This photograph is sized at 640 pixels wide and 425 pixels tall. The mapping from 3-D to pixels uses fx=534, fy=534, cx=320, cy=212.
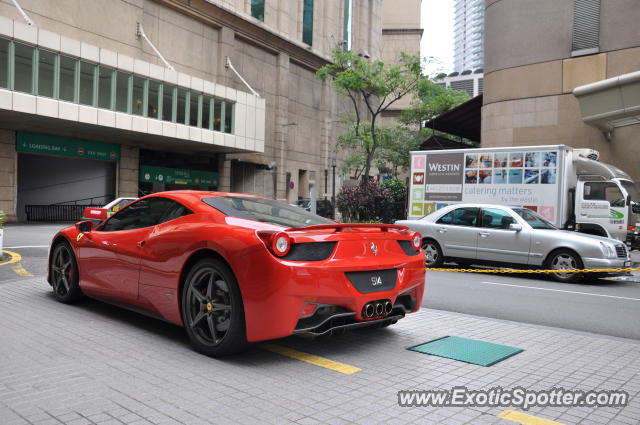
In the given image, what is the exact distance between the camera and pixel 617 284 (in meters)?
10.7

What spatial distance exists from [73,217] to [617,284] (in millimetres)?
32116

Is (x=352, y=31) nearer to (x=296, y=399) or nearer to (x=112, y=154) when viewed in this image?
(x=112, y=154)

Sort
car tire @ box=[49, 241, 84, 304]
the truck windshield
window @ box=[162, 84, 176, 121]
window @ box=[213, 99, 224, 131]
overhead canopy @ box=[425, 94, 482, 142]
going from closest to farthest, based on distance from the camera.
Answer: car tire @ box=[49, 241, 84, 304], the truck windshield, overhead canopy @ box=[425, 94, 482, 142], window @ box=[162, 84, 176, 121], window @ box=[213, 99, 224, 131]

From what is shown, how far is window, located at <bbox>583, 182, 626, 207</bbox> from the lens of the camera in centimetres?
1409

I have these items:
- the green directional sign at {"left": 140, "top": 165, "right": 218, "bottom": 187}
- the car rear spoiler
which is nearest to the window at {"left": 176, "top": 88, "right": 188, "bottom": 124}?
the green directional sign at {"left": 140, "top": 165, "right": 218, "bottom": 187}

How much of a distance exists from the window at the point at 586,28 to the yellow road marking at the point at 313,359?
24.9 meters

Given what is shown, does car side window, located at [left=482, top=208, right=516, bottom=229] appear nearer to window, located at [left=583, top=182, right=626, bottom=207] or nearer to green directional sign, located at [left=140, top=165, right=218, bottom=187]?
window, located at [left=583, top=182, right=626, bottom=207]

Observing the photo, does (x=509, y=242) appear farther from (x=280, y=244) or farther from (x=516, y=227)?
(x=280, y=244)

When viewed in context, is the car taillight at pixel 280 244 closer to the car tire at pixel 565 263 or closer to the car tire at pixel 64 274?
the car tire at pixel 64 274

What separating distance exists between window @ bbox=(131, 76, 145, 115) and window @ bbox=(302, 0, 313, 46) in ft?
75.8

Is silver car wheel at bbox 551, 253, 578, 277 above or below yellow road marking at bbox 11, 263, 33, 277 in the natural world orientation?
above

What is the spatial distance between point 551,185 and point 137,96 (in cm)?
2551

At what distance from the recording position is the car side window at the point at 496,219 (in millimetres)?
11305

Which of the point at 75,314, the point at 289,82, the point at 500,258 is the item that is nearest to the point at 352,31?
the point at 289,82
